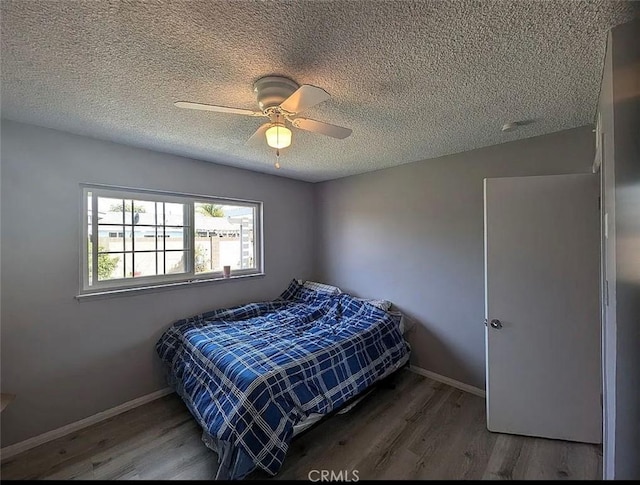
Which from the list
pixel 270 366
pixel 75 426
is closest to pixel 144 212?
pixel 75 426

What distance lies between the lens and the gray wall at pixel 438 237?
2.26m

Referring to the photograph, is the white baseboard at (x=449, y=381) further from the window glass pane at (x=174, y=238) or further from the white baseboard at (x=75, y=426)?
the window glass pane at (x=174, y=238)

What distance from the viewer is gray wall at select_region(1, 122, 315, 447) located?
71.1 inches

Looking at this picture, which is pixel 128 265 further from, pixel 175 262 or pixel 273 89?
pixel 273 89

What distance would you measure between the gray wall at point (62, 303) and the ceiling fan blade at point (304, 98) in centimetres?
180

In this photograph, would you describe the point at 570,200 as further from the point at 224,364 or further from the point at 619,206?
the point at 224,364

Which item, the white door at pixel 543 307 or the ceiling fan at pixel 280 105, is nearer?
the ceiling fan at pixel 280 105

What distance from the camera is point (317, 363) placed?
193 centimetres

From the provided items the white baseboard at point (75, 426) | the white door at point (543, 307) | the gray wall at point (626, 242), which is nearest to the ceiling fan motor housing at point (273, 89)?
the gray wall at point (626, 242)

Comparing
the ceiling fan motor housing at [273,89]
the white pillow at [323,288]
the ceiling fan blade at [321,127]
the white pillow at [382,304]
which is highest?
the ceiling fan motor housing at [273,89]

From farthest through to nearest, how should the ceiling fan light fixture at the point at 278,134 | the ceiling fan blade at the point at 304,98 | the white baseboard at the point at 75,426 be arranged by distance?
the white baseboard at the point at 75,426
the ceiling fan light fixture at the point at 278,134
the ceiling fan blade at the point at 304,98

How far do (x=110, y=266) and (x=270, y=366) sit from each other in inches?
65.8

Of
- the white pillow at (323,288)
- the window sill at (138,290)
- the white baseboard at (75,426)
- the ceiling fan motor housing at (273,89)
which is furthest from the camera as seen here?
the white pillow at (323,288)

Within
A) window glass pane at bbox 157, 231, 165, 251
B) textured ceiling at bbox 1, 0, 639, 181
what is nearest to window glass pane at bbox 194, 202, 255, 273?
window glass pane at bbox 157, 231, 165, 251
